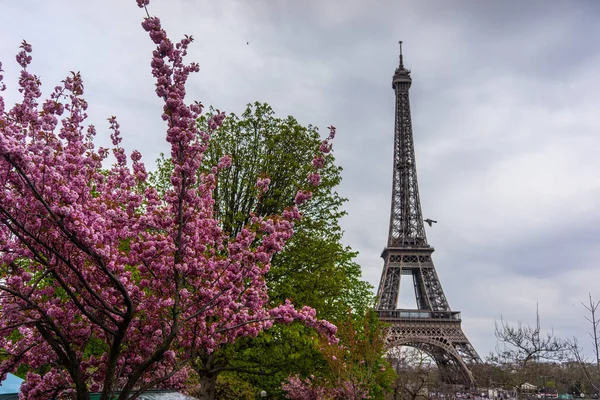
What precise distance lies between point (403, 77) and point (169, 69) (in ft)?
214

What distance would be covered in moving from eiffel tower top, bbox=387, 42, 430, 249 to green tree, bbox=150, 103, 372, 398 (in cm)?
4351

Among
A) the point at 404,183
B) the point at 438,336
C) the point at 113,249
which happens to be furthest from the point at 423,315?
the point at 113,249

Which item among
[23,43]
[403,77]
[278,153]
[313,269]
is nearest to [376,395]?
[313,269]

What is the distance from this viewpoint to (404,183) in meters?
65.1

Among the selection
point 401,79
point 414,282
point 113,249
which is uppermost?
point 401,79

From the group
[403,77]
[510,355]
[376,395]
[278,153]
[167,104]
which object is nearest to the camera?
[167,104]

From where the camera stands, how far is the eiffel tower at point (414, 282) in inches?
2140

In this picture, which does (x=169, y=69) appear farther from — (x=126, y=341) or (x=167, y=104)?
(x=126, y=341)

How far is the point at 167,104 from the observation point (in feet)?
22.5

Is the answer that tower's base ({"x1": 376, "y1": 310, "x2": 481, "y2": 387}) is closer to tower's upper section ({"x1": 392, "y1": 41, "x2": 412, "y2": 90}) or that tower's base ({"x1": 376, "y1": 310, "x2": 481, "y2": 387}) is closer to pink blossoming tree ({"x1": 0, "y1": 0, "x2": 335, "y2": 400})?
tower's upper section ({"x1": 392, "y1": 41, "x2": 412, "y2": 90})

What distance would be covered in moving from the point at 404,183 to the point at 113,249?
59.7 m

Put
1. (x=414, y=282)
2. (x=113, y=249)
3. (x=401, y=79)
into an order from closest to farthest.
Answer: (x=113, y=249)
(x=414, y=282)
(x=401, y=79)

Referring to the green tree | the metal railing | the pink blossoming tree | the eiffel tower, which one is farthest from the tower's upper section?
the pink blossoming tree

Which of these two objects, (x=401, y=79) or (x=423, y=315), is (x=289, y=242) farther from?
(x=401, y=79)
